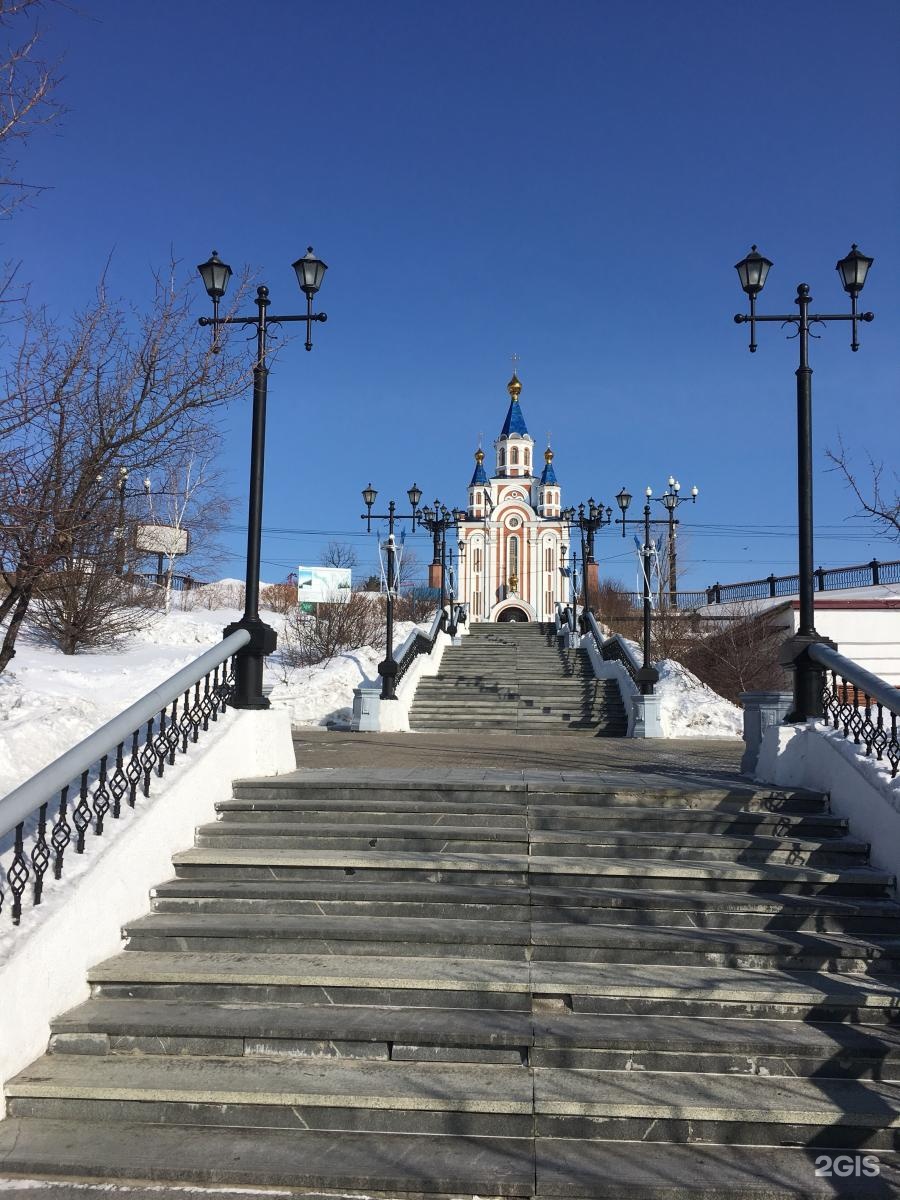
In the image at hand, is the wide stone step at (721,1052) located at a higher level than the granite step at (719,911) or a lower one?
lower

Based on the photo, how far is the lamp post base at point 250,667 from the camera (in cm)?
927

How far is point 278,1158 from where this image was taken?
14.0ft

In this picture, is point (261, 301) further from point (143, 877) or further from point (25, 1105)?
point (25, 1105)

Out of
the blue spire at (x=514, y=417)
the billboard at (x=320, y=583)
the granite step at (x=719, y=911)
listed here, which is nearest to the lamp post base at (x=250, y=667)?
the granite step at (x=719, y=911)

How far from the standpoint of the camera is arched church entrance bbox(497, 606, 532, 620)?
87.0m

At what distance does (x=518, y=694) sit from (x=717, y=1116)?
18.5 metres

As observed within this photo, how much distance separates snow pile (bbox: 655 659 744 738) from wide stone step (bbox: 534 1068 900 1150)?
1507 centimetres

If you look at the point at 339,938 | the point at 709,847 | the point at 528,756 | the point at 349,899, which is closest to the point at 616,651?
the point at 528,756

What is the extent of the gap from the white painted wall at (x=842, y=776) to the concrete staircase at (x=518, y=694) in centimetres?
1109

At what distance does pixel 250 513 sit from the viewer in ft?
31.9

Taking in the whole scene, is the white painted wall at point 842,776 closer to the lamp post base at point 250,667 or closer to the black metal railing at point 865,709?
the black metal railing at point 865,709

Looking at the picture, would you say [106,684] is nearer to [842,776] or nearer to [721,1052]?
[842,776]

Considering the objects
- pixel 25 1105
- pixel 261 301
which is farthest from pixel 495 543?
pixel 25 1105

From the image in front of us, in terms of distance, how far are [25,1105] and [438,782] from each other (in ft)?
14.1
